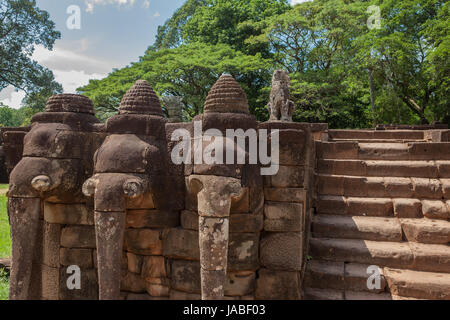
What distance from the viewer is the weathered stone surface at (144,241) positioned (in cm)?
308

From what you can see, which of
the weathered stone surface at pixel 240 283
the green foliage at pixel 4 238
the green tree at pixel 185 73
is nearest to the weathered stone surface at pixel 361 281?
the weathered stone surface at pixel 240 283

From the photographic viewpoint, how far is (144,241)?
10.1 ft

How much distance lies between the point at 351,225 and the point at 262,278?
1.69 m

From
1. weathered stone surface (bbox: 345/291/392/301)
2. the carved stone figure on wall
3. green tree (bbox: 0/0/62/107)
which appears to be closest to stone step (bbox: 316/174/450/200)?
weathered stone surface (bbox: 345/291/392/301)

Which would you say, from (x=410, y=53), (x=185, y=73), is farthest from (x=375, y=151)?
(x=185, y=73)

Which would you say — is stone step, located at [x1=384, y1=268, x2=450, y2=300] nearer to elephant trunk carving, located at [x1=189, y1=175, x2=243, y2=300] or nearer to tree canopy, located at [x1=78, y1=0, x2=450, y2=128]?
elephant trunk carving, located at [x1=189, y1=175, x2=243, y2=300]

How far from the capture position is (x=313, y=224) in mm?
4203

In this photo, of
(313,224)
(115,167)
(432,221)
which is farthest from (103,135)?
(432,221)

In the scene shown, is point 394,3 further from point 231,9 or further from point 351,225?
point 351,225

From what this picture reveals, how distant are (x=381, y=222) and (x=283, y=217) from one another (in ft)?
6.27

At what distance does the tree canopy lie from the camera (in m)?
15.3

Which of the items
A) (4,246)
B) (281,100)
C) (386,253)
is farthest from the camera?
(281,100)

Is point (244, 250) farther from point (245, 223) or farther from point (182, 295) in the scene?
point (182, 295)

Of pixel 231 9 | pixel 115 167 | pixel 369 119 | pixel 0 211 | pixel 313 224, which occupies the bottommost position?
pixel 0 211
